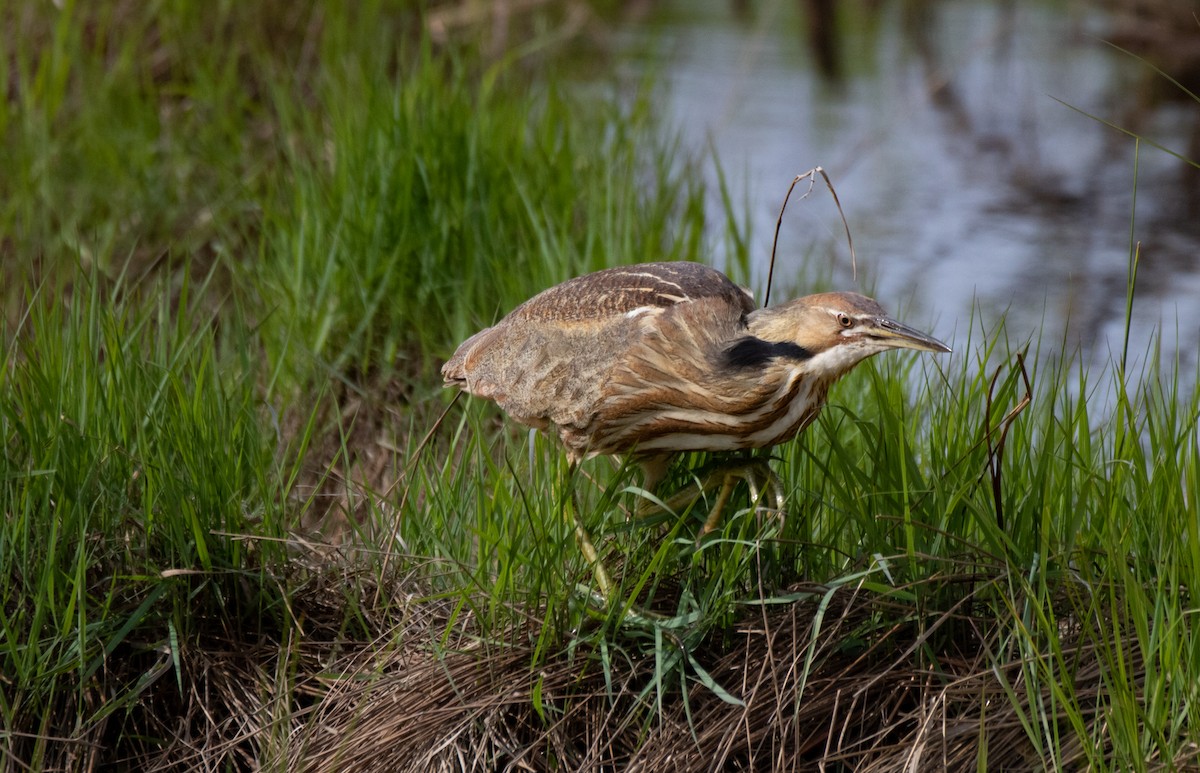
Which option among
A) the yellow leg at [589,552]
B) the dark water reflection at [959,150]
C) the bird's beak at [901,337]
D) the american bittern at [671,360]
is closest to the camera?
the bird's beak at [901,337]

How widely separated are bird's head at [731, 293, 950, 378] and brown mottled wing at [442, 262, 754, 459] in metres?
0.15

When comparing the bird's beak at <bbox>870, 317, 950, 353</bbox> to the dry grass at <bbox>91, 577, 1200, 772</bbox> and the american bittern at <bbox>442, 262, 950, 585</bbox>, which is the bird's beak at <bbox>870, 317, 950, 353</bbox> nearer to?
the american bittern at <bbox>442, 262, 950, 585</bbox>

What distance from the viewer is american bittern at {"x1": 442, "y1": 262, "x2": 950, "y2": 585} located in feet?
6.75

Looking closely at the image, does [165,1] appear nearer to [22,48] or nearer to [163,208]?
[22,48]

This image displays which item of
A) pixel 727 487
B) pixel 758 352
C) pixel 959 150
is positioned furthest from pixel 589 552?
pixel 959 150

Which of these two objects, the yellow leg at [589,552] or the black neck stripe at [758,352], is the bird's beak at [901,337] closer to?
the black neck stripe at [758,352]

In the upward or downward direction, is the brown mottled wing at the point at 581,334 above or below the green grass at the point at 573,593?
above

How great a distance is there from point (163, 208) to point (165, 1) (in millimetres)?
1020

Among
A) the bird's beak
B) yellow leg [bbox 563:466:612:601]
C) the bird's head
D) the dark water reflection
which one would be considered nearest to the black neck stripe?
the bird's head

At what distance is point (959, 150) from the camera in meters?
6.30

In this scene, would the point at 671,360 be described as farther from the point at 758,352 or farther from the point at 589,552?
Result: the point at 589,552

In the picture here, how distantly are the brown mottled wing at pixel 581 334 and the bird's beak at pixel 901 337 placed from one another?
11.5 inches

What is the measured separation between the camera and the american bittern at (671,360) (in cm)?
206

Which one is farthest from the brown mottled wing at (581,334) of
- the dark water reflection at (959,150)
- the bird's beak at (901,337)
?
the dark water reflection at (959,150)
